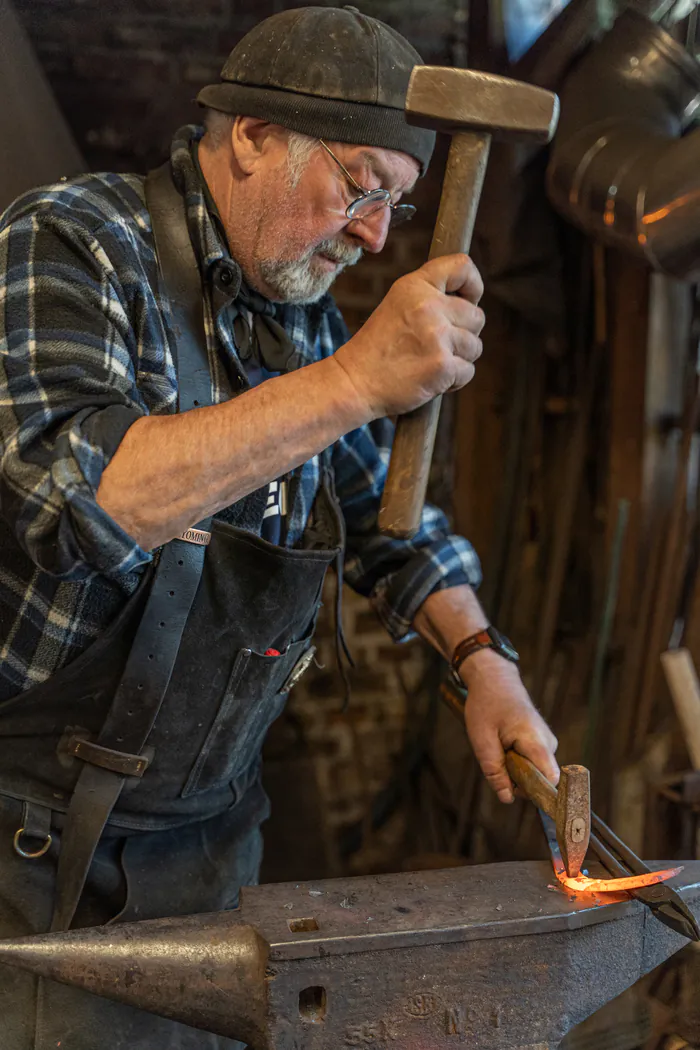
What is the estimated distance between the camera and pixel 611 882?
4.17 ft

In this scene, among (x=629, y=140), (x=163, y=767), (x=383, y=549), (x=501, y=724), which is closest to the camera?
(x=163, y=767)

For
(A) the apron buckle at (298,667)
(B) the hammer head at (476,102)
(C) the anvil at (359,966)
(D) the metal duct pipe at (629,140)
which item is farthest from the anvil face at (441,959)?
(D) the metal duct pipe at (629,140)

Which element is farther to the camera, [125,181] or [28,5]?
[28,5]

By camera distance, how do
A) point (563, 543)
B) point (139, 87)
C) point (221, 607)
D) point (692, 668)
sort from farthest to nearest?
point (563, 543) < point (692, 668) < point (139, 87) < point (221, 607)

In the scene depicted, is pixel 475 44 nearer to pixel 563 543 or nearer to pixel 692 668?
pixel 563 543

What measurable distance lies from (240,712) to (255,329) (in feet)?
2.19

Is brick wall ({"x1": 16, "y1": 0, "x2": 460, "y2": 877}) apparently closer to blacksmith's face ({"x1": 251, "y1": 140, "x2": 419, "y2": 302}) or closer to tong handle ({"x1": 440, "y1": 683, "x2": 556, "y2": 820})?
blacksmith's face ({"x1": 251, "y1": 140, "x2": 419, "y2": 302})

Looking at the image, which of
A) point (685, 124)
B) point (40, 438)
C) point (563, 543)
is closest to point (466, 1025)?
point (40, 438)

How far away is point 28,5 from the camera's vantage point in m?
1.95

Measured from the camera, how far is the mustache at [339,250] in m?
1.49

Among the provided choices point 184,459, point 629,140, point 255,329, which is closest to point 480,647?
point 255,329

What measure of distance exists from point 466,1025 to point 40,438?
36.5 inches

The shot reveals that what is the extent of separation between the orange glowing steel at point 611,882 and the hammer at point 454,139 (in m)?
0.55

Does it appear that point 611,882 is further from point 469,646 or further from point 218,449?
point 218,449
